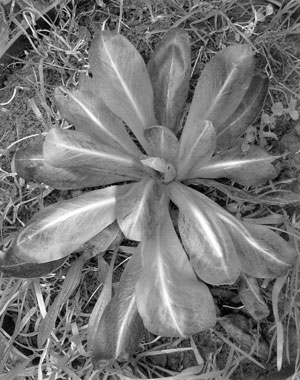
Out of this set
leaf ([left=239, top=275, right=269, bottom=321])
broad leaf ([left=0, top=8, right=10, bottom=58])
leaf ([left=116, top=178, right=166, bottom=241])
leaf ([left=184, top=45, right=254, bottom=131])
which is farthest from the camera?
broad leaf ([left=0, top=8, right=10, bottom=58])

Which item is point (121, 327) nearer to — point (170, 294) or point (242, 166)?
point (170, 294)

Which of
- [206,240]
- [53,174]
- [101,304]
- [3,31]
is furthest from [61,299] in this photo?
[3,31]

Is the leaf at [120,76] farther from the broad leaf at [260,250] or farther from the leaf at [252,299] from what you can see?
the leaf at [252,299]

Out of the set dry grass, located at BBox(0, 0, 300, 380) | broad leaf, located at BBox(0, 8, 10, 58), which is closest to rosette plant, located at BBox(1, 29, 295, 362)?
→ dry grass, located at BBox(0, 0, 300, 380)

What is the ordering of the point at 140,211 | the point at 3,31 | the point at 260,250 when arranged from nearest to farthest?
the point at 140,211
the point at 260,250
the point at 3,31

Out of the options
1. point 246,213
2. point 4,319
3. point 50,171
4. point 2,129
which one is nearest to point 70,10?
point 2,129

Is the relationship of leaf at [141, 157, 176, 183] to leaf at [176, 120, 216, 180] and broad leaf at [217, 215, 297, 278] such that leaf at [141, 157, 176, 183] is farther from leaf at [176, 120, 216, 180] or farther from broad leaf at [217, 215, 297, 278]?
A: broad leaf at [217, 215, 297, 278]
